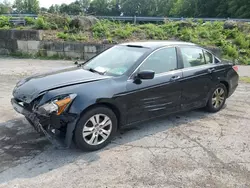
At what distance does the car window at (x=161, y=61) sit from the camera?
4.36 meters

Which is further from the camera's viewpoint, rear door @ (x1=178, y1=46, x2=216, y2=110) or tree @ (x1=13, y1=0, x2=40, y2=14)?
tree @ (x1=13, y1=0, x2=40, y2=14)

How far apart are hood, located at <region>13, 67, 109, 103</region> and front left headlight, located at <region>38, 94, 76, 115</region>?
0.27 metres

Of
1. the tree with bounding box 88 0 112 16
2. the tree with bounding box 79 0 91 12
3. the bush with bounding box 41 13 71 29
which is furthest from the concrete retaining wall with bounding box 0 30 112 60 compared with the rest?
the tree with bounding box 88 0 112 16

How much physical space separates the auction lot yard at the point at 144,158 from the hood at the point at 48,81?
0.78 metres

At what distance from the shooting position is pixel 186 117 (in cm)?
529

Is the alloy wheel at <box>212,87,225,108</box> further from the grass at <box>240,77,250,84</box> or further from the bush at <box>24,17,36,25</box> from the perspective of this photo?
the bush at <box>24,17,36,25</box>

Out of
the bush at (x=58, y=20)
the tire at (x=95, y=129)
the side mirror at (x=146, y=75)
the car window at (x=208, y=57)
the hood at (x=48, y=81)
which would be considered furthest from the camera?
the bush at (x=58, y=20)

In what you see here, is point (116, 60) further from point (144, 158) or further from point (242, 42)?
point (242, 42)

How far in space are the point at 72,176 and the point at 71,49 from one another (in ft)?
30.2

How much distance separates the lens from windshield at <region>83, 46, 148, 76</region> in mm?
4273

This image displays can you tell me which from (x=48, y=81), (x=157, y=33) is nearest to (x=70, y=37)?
(x=157, y=33)

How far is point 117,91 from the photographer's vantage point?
12.8ft

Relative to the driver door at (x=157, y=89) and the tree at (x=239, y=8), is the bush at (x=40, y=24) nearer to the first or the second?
the driver door at (x=157, y=89)

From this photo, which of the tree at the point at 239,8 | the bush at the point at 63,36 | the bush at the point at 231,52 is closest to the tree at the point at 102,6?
the tree at the point at 239,8
